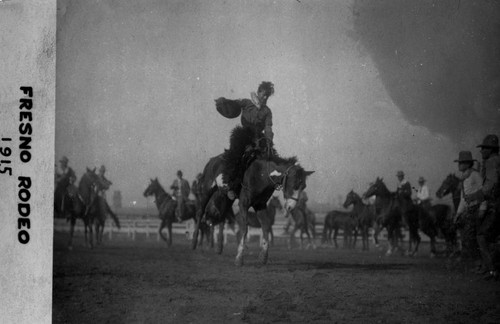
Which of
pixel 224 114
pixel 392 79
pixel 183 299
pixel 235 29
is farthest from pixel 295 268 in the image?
pixel 235 29

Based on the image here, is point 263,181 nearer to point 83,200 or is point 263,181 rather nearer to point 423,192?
point 423,192

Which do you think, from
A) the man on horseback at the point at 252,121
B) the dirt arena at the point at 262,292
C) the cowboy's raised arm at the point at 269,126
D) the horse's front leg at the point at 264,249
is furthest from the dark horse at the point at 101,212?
the cowboy's raised arm at the point at 269,126

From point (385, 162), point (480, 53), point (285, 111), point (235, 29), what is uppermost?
point (235, 29)

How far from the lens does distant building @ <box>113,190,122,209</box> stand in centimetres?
555

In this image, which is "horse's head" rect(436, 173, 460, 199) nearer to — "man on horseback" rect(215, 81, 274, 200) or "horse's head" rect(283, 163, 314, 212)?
"horse's head" rect(283, 163, 314, 212)

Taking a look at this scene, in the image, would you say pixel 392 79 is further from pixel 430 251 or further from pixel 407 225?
pixel 407 225

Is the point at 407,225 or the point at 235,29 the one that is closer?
the point at 235,29

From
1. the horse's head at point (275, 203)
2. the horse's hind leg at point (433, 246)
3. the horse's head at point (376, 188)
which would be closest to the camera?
the horse's head at point (376, 188)

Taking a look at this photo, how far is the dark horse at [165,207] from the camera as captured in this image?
18.7 feet

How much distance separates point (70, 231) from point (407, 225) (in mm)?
4810

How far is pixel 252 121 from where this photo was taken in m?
5.25

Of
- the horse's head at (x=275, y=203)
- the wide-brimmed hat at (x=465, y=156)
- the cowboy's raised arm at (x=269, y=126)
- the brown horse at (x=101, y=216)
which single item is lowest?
the brown horse at (x=101, y=216)

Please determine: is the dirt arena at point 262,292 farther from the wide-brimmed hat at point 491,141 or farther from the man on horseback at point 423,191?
the wide-brimmed hat at point 491,141

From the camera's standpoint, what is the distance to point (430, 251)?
6145 mm
